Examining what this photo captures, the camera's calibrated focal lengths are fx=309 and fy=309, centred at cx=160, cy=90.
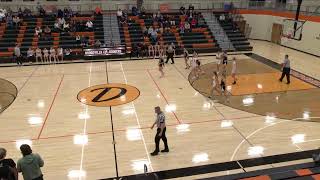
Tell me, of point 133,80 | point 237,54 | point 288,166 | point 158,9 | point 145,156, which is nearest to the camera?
point 288,166

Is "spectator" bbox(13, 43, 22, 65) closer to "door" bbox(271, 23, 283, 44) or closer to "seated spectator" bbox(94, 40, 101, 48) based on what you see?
"seated spectator" bbox(94, 40, 101, 48)

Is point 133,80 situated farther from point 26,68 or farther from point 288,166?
point 288,166

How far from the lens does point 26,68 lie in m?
20.5

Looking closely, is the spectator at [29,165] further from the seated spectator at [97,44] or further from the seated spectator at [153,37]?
the seated spectator at [153,37]

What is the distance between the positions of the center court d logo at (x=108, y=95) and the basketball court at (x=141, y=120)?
5 cm

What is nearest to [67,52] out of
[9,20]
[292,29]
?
[9,20]

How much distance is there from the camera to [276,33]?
28.6 metres

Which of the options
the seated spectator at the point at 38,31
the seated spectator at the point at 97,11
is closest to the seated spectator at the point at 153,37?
the seated spectator at the point at 97,11

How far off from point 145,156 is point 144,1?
23632 millimetres

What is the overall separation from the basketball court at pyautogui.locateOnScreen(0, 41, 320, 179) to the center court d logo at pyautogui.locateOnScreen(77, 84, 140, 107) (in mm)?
46

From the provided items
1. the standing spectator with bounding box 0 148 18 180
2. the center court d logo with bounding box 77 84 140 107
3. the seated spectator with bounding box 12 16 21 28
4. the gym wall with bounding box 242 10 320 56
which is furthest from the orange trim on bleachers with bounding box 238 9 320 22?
the standing spectator with bounding box 0 148 18 180

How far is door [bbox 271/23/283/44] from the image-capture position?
2809 centimetres

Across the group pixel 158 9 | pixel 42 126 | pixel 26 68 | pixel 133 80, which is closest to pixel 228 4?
pixel 158 9

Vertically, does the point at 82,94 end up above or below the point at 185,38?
below
